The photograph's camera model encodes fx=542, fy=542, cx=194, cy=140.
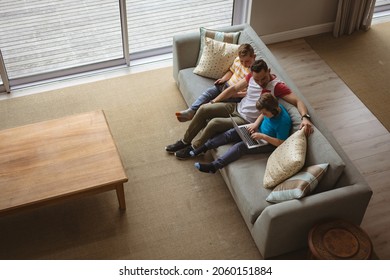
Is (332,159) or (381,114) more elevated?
(332,159)

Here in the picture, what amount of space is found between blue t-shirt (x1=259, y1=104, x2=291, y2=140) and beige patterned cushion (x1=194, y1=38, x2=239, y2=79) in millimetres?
882

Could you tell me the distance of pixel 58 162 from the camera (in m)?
3.98

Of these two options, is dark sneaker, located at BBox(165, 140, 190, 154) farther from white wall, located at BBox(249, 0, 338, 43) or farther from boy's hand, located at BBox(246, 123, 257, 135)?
white wall, located at BBox(249, 0, 338, 43)

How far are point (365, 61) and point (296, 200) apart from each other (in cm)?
270

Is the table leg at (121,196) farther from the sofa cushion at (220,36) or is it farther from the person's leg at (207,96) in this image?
the sofa cushion at (220,36)

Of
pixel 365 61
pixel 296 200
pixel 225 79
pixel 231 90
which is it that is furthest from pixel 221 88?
pixel 365 61

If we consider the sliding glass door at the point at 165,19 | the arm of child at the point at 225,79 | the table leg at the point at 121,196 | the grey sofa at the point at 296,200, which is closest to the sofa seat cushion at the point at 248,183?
the grey sofa at the point at 296,200

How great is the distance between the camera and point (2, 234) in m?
3.99

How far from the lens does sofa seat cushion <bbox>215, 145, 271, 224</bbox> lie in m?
3.80

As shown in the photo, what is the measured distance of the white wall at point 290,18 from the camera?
565 cm

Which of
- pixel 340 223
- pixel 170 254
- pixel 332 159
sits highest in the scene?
pixel 332 159
